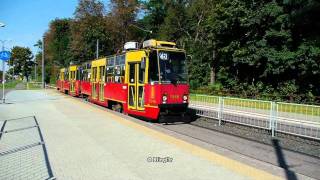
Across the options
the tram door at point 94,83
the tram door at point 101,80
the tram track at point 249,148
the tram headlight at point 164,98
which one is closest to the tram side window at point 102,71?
the tram door at point 101,80

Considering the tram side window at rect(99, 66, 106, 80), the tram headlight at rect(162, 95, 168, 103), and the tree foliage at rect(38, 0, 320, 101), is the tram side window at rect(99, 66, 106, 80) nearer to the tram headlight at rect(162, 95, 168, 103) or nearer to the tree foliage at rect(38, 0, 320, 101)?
the tree foliage at rect(38, 0, 320, 101)

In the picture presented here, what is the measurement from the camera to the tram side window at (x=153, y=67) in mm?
16062

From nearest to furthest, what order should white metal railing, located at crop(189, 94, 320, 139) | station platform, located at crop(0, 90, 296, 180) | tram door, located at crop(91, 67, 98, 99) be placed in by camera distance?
station platform, located at crop(0, 90, 296, 180) → white metal railing, located at crop(189, 94, 320, 139) → tram door, located at crop(91, 67, 98, 99)

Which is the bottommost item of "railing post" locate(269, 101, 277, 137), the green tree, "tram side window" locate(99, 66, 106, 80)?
"railing post" locate(269, 101, 277, 137)

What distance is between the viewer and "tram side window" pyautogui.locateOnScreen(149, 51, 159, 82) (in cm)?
1606

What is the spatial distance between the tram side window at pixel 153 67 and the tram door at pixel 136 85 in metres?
0.32

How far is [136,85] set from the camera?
17250 millimetres

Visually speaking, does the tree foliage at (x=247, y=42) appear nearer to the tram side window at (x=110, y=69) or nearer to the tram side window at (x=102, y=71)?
the tram side window at (x=110, y=69)

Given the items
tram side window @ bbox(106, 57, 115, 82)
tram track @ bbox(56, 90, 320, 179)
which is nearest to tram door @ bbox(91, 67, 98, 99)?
tram side window @ bbox(106, 57, 115, 82)

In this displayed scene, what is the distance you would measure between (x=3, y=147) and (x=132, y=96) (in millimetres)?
7910

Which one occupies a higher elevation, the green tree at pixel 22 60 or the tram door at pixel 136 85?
the green tree at pixel 22 60

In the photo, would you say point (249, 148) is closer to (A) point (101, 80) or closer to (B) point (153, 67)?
(B) point (153, 67)

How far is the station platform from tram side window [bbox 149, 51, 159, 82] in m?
2.69

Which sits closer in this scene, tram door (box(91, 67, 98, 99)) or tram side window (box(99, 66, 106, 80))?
tram side window (box(99, 66, 106, 80))
